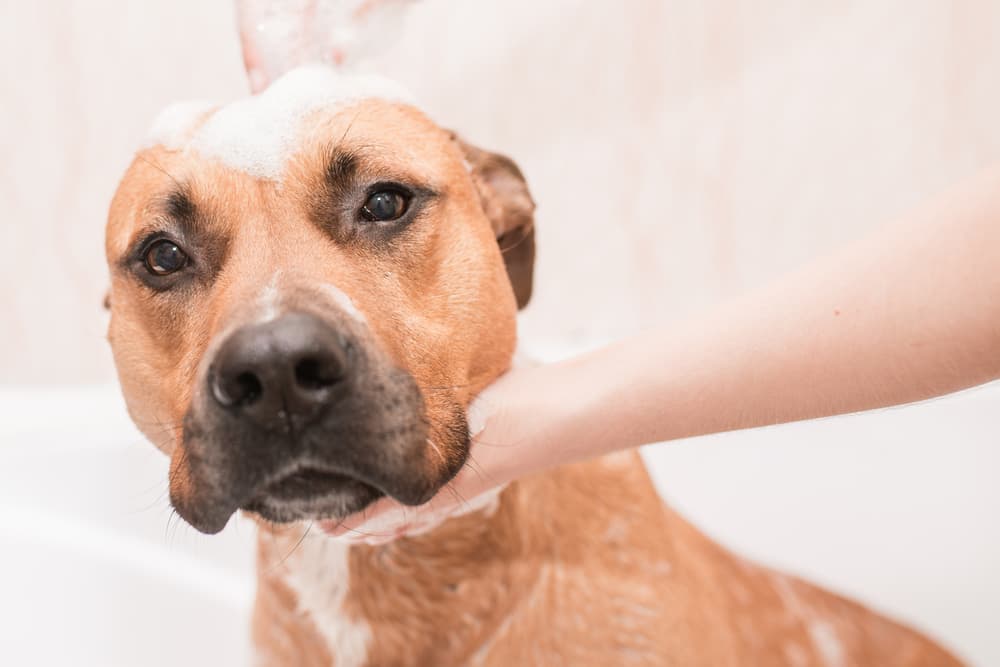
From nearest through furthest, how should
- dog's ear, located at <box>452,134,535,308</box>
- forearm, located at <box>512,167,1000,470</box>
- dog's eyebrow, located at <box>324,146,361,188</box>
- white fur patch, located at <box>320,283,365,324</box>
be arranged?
forearm, located at <box>512,167,1000,470</box> < white fur patch, located at <box>320,283,365,324</box> < dog's eyebrow, located at <box>324,146,361,188</box> < dog's ear, located at <box>452,134,535,308</box>

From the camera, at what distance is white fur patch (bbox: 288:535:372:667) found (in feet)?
3.86

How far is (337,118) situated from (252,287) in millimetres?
293

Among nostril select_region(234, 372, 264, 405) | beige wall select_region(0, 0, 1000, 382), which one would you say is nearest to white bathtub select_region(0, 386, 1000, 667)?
beige wall select_region(0, 0, 1000, 382)

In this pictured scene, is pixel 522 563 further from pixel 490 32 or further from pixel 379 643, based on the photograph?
pixel 490 32

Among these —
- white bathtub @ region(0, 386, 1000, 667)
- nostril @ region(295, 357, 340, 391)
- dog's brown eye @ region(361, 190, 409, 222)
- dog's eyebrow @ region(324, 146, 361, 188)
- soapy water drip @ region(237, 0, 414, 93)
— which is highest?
soapy water drip @ region(237, 0, 414, 93)

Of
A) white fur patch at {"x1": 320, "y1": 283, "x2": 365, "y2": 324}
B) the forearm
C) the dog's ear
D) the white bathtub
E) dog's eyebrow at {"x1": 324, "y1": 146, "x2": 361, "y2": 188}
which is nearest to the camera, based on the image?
the forearm

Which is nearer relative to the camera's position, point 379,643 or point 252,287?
point 252,287

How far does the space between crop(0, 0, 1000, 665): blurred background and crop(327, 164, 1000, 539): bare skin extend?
1.19m

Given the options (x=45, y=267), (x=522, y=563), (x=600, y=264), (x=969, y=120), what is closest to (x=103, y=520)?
(x=45, y=267)

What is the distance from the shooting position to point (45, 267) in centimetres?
239

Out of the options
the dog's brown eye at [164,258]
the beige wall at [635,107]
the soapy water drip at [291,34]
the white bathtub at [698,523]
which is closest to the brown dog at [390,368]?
the dog's brown eye at [164,258]

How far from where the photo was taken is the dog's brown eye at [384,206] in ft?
3.65

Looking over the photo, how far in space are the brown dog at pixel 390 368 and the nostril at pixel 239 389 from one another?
62 millimetres

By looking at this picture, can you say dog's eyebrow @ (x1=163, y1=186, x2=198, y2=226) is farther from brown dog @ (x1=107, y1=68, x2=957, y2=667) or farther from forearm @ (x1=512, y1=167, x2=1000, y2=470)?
forearm @ (x1=512, y1=167, x2=1000, y2=470)
